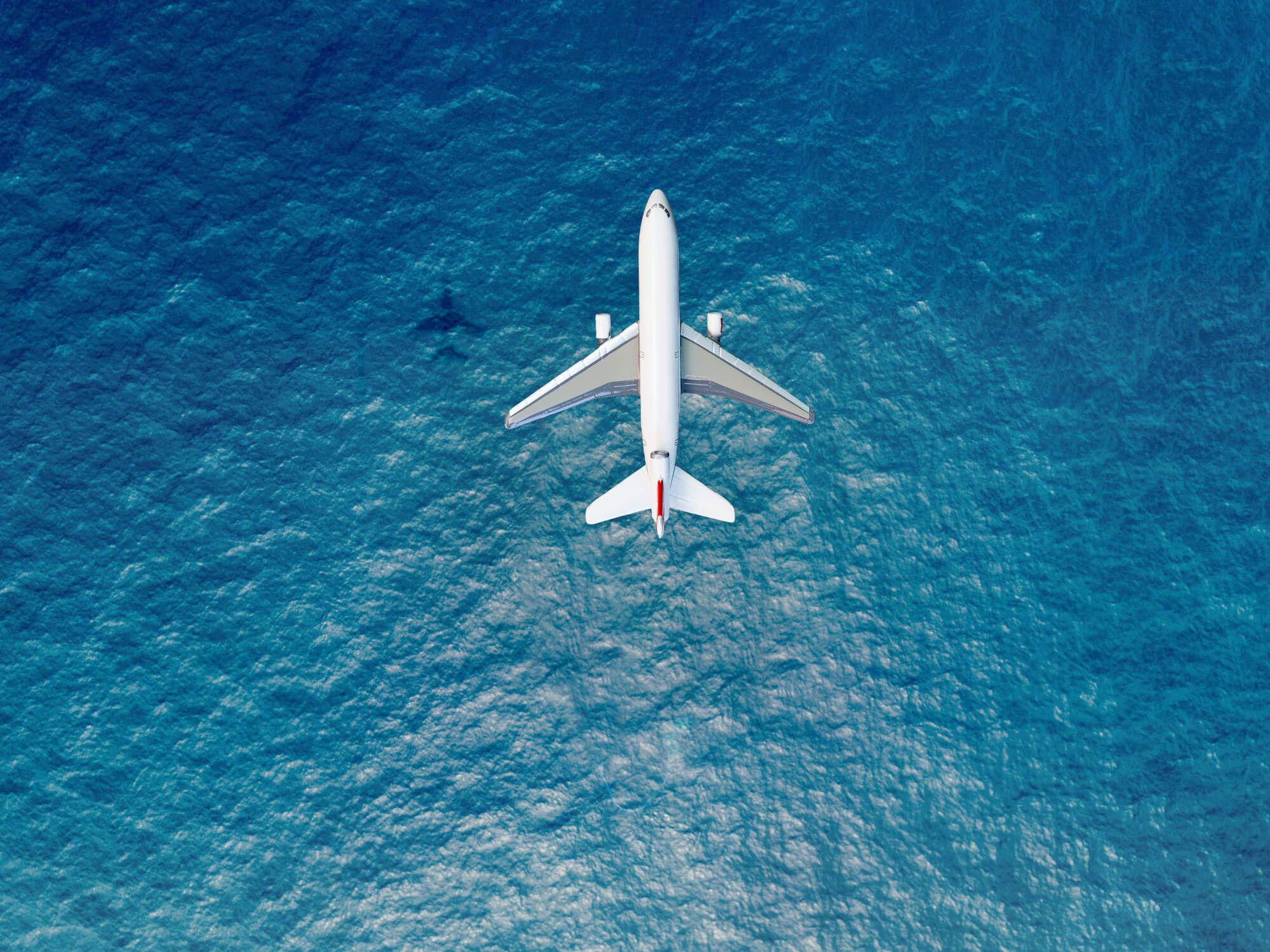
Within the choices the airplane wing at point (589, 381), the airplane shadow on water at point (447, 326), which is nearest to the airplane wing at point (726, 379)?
the airplane wing at point (589, 381)

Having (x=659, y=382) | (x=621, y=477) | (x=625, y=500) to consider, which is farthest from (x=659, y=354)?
(x=621, y=477)

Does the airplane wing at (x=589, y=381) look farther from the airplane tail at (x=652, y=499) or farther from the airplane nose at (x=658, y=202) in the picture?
the airplane nose at (x=658, y=202)

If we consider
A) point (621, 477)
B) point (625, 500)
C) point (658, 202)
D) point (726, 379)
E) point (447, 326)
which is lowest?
point (621, 477)

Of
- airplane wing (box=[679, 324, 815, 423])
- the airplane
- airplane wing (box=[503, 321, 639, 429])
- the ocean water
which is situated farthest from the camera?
the ocean water

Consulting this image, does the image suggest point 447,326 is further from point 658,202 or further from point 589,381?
point 658,202

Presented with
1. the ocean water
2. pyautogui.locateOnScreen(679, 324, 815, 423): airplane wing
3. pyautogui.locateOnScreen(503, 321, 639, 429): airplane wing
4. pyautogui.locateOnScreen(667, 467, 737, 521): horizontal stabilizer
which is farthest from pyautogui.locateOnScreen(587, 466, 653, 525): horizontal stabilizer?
pyautogui.locateOnScreen(679, 324, 815, 423): airplane wing

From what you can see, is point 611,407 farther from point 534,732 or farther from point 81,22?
point 81,22

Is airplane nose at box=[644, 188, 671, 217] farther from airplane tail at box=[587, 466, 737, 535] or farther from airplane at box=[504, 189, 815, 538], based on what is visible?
airplane tail at box=[587, 466, 737, 535]
